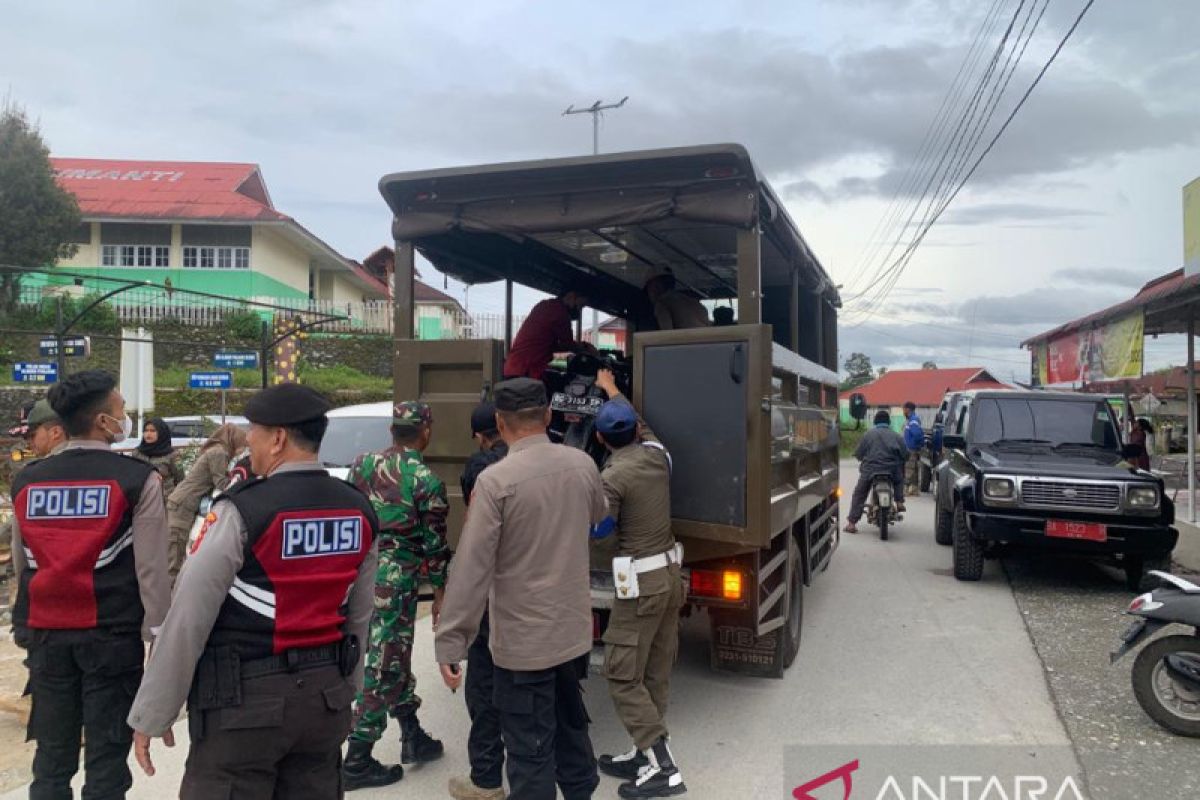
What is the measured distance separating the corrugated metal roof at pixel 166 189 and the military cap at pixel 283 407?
25965 mm

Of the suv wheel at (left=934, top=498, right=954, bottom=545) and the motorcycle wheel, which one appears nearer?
the motorcycle wheel

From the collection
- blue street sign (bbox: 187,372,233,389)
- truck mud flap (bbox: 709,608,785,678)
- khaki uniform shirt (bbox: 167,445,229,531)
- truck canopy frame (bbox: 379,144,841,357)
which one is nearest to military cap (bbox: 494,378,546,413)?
truck canopy frame (bbox: 379,144,841,357)

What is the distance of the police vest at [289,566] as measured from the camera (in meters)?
2.49

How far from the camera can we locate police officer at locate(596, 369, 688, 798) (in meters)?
4.05

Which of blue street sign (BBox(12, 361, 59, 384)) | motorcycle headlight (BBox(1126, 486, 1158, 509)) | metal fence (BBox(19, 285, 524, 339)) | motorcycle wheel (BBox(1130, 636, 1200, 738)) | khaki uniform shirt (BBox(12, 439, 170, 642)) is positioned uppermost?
metal fence (BBox(19, 285, 524, 339))

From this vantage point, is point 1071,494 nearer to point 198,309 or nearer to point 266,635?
point 266,635

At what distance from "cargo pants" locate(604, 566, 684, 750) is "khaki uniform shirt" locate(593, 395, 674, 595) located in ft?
0.29

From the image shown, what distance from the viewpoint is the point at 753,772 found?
438cm

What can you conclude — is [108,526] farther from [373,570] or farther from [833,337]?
[833,337]

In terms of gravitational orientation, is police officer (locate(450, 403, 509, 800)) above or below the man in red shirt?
below

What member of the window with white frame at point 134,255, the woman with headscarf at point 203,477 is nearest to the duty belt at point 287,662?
the woman with headscarf at point 203,477

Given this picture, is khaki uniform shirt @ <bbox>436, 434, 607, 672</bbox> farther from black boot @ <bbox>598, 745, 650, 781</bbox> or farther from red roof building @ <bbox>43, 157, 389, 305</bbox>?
red roof building @ <bbox>43, 157, 389, 305</bbox>

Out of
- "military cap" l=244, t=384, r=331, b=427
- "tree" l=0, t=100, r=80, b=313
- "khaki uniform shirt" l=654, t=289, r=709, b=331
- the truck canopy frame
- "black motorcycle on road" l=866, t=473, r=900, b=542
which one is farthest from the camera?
"tree" l=0, t=100, r=80, b=313

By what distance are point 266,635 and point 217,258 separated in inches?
1100
